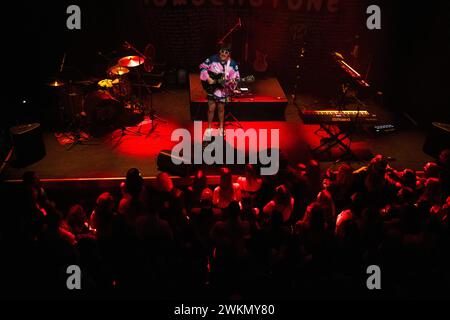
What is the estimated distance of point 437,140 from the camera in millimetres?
7270

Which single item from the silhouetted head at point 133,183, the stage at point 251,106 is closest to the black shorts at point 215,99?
the stage at point 251,106

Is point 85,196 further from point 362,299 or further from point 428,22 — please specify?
point 428,22

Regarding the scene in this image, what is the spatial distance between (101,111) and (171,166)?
6.86 feet

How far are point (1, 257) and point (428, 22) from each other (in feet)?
28.4

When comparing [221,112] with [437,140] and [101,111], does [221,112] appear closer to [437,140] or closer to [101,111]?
[101,111]

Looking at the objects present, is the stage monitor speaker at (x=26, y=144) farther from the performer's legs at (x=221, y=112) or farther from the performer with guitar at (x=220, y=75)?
the performer's legs at (x=221, y=112)

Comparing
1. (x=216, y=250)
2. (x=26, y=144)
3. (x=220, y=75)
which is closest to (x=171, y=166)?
(x=220, y=75)

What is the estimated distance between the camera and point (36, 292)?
175 inches

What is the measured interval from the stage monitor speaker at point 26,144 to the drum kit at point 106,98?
0.81 metres

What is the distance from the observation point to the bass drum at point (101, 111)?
7.59 metres

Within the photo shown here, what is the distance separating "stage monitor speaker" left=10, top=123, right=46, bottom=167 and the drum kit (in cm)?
81

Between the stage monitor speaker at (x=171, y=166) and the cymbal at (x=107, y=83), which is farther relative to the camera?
the cymbal at (x=107, y=83)
